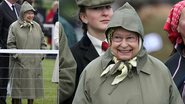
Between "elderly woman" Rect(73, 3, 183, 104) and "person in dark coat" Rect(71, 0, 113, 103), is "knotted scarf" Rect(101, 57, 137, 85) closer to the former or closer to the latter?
"elderly woman" Rect(73, 3, 183, 104)

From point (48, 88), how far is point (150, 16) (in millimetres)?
2960

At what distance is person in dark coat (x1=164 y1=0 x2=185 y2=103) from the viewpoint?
2939 mm

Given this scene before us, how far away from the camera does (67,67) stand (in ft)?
9.86

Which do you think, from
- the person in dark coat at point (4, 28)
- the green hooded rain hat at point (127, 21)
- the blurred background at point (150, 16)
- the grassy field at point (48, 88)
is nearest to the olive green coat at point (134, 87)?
the green hooded rain hat at point (127, 21)

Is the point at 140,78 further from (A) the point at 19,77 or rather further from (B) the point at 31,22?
(A) the point at 19,77

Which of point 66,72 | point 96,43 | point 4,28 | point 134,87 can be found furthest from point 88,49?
point 4,28

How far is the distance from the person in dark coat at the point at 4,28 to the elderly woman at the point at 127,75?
2.98 metres

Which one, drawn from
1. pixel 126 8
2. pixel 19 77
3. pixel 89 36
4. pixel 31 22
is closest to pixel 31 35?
pixel 31 22

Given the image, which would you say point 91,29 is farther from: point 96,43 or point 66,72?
point 66,72

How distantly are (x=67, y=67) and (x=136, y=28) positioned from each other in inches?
24.3

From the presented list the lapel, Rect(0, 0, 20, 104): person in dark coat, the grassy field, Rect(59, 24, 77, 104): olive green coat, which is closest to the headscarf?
the lapel

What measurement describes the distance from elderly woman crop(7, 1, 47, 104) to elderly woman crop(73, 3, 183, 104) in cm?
277

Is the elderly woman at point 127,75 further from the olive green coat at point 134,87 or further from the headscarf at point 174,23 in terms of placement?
the headscarf at point 174,23

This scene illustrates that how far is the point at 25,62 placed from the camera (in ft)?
19.7
